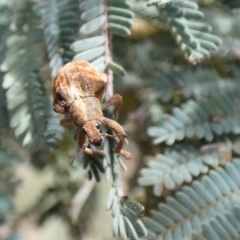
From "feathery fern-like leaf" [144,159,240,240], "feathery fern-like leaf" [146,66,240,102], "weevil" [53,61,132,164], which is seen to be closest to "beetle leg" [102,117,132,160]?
"weevil" [53,61,132,164]

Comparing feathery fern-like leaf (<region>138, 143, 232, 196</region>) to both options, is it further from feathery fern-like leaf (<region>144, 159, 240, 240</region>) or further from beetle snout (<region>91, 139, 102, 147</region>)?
beetle snout (<region>91, 139, 102, 147</region>)

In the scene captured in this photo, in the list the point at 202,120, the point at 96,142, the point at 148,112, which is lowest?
the point at 148,112

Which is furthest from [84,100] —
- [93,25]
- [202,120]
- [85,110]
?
[202,120]

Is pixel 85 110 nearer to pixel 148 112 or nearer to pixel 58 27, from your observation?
pixel 58 27

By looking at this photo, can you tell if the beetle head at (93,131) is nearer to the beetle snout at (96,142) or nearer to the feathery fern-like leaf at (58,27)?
the beetle snout at (96,142)

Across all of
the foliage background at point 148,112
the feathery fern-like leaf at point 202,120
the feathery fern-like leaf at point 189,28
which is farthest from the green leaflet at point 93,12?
the feathery fern-like leaf at point 202,120

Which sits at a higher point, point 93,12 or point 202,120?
point 93,12

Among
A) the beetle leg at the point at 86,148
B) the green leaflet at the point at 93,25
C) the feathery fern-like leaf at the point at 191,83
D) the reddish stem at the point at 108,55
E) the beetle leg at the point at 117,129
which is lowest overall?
the feathery fern-like leaf at the point at 191,83
